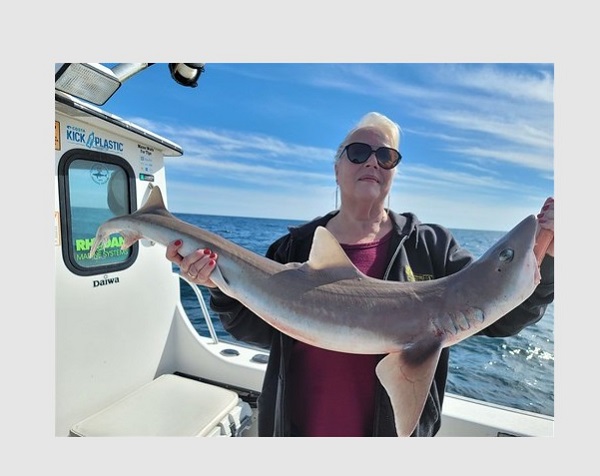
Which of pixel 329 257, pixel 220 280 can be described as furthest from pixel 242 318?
pixel 329 257

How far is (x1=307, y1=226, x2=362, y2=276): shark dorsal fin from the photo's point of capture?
1295 mm

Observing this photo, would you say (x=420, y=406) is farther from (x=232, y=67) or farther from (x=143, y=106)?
(x=143, y=106)

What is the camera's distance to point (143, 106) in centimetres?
221

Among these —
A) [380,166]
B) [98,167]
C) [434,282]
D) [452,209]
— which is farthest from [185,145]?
[434,282]

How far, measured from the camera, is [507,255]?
3.72 feet

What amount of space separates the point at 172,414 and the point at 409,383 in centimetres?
166

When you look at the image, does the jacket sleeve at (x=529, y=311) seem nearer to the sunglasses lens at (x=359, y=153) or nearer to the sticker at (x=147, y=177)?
the sunglasses lens at (x=359, y=153)

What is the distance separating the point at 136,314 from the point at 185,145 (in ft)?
4.27

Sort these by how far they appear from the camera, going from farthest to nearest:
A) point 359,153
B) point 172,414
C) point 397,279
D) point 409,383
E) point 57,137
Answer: point 172,414, point 57,137, point 359,153, point 397,279, point 409,383

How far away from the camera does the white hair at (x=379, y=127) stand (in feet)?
4.90

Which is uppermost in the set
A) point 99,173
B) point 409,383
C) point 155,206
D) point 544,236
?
point 99,173

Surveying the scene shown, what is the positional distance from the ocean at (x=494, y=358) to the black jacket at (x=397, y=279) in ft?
0.89

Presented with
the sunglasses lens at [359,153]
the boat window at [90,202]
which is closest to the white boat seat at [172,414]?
the boat window at [90,202]

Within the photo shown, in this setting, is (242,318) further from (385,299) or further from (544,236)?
(544,236)
